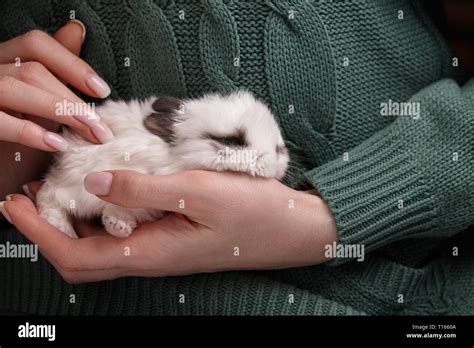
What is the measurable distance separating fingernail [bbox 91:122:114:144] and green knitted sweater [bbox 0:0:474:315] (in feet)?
0.43

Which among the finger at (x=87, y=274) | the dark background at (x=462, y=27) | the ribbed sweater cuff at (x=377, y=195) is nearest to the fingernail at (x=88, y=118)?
the finger at (x=87, y=274)

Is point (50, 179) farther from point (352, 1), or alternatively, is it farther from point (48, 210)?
point (352, 1)

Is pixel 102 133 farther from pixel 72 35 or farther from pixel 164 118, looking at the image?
pixel 72 35

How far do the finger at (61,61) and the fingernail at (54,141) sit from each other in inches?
4.9

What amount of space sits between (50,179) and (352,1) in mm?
584

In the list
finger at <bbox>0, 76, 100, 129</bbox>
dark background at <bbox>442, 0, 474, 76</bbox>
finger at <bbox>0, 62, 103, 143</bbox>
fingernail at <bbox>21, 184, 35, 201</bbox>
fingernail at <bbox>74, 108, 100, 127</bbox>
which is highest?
dark background at <bbox>442, 0, 474, 76</bbox>

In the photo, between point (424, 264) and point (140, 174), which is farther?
point (424, 264)

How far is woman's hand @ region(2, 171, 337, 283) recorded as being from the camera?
2.74 feet

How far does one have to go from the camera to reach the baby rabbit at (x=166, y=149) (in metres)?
0.87

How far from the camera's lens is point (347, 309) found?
0.95m

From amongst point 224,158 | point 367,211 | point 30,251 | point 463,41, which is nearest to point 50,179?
point 30,251

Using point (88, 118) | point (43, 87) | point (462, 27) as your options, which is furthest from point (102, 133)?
point (462, 27)

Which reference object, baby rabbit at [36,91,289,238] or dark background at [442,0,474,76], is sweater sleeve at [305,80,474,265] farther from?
dark background at [442,0,474,76]

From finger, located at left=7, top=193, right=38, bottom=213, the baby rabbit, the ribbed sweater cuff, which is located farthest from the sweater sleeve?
finger, located at left=7, top=193, right=38, bottom=213
